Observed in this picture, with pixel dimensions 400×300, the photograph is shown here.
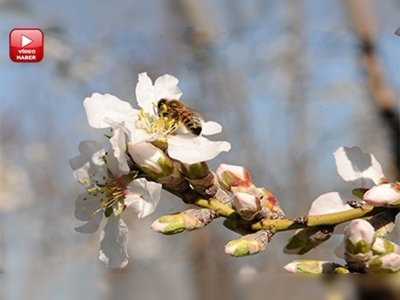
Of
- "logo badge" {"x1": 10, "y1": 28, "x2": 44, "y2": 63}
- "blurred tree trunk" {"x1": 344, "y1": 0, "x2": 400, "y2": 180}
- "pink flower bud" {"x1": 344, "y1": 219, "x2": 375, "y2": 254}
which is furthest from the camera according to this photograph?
"blurred tree trunk" {"x1": 344, "y1": 0, "x2": 400, "y2": 180}

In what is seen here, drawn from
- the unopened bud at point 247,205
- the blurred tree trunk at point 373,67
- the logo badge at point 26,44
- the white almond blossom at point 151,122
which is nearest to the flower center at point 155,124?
the white almond blossom at point 151,122

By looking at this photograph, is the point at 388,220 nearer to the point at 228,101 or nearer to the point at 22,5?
the point at 22,5

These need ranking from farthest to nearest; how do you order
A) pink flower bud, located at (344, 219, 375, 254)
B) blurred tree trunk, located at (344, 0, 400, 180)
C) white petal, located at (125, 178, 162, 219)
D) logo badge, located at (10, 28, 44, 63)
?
1. blurred tree trunk, located at (344, 0, 400, 180)
2. logo badge, located at (10, 28, 44, 63)
3. white petal, located at (125, 178, 162, 219)
4. pink flower bud, located at (344, 219, 375, 254)

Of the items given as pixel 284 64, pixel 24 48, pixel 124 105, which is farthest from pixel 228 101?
pixel 124 105

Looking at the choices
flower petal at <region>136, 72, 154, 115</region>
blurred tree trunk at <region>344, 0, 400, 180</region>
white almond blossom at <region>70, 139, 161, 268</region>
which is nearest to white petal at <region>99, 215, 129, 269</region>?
white almond blossom at <region>70, 139, 161, 268</region>

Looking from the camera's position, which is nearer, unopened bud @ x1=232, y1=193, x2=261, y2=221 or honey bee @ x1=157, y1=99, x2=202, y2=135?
unopened bud @ x1=232, y1=193, x2=261, y2=221

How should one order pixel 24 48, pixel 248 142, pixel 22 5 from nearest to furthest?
1. pixel 24 48
2. pixel 22 5
3. pixel 248 142

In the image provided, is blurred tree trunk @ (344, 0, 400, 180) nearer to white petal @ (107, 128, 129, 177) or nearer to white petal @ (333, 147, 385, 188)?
white petal @ (333, 147, 385, 188)

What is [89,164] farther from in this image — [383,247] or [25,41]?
[25,41]
